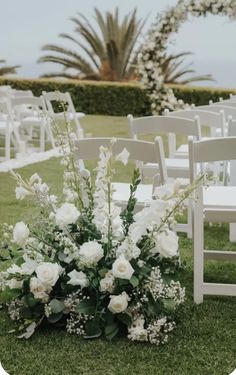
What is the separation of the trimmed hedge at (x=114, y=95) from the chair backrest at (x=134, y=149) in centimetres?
1286

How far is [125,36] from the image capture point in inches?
832

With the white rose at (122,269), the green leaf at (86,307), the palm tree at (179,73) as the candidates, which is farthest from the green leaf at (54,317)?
the palm tree at (179,73)

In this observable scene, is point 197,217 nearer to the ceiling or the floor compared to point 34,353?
nearer to the ceiling

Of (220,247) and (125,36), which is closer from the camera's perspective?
(220,247)

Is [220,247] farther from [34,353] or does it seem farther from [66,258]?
[34,353]

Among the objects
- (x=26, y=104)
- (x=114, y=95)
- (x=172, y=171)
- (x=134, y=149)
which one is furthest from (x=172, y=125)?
(x=114, y=95)

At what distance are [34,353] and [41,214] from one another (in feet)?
2.31

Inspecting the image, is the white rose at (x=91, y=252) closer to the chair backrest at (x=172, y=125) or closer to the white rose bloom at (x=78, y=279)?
the white rose bloom at (x=78, y=279)

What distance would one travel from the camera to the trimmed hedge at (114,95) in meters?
16.7

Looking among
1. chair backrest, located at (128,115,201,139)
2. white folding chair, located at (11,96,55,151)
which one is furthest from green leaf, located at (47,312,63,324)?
white folding chair, located at (11,96,55,151)

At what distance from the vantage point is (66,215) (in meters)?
3.39

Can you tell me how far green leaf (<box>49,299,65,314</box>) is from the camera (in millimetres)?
3332

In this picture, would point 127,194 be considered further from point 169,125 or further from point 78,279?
point 78,279

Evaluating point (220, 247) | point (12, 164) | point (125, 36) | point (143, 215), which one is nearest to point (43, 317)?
point (143, 215)
